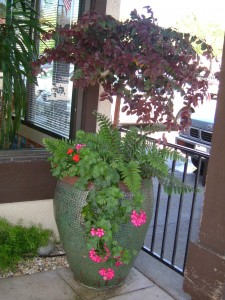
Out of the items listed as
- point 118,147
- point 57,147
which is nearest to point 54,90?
point 57,147

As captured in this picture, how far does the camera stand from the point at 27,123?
13.5 ft

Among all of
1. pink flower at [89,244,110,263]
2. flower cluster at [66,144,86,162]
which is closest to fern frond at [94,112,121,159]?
flower cluster at [66,144,86,162]

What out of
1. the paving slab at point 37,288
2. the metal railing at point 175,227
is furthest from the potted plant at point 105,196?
the metal railing at point 175,227

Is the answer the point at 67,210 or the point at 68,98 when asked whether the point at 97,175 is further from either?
the point at 68,98

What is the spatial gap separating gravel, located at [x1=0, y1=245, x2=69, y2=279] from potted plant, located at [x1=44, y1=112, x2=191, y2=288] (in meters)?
0.33

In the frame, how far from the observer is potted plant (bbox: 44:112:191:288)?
2.62 meters

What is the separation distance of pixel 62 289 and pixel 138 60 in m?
1.65

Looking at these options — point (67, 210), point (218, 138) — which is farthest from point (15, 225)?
point (218, 138)

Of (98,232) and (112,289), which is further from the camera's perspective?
(112,289)

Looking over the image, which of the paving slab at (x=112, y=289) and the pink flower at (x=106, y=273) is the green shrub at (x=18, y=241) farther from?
the pink flower at (x=106, y=273)

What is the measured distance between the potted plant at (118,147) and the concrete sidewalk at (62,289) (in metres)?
0.08

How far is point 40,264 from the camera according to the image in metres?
3.28

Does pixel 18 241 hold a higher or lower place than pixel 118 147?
lower

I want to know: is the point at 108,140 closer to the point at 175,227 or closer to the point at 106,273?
the point at 106,273
